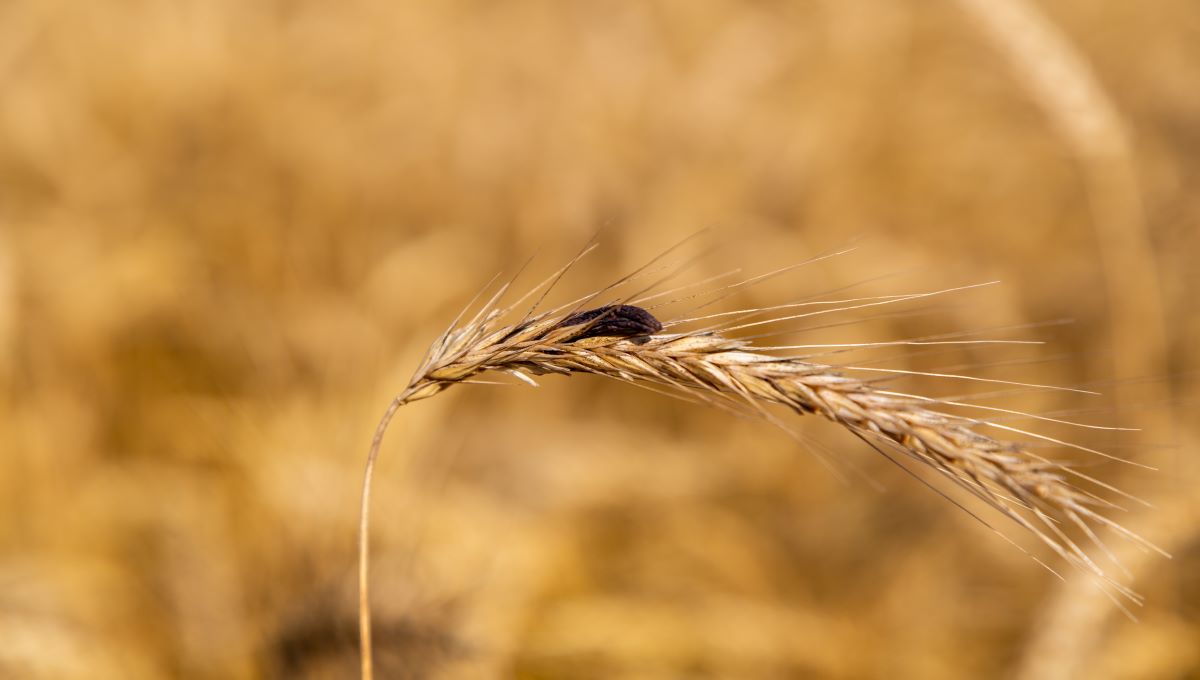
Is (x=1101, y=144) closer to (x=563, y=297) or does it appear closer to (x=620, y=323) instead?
(x=563, y=297)

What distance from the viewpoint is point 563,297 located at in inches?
145

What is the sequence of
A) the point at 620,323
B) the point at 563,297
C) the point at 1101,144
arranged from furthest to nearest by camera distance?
the point at 563,297 < the point at 1101,144 < the point at 620,323

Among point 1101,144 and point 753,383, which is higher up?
point 1101,144

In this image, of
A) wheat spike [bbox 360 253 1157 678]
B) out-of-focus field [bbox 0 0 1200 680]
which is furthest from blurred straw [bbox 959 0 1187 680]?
wheat spike [bbox 360 253 1157 678]

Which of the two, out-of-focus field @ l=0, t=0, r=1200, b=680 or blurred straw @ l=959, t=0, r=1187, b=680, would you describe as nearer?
out-of-focus field @ l=0, t=0, r=1200, b=680

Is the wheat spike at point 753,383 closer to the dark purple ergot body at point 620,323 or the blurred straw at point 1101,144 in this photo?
the dark purple ergot body at point 620,323

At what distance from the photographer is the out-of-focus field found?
7.17ft

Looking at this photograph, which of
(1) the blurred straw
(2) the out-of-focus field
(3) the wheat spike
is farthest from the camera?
(1) the blurred straw

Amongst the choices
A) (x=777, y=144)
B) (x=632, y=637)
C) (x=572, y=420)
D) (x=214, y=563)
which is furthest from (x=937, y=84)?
(x=214, y=563)

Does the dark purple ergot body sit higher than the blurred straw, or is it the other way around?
the blurred straw

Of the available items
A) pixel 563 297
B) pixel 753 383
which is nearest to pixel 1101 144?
pixel 563 297

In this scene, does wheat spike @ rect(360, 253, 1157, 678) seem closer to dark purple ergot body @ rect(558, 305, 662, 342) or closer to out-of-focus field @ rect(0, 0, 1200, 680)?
dark purple ergot body @ rect(558, 305, 662, 342)

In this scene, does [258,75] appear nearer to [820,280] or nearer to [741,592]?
[820,280]

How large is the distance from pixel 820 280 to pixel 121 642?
269 centimetres
